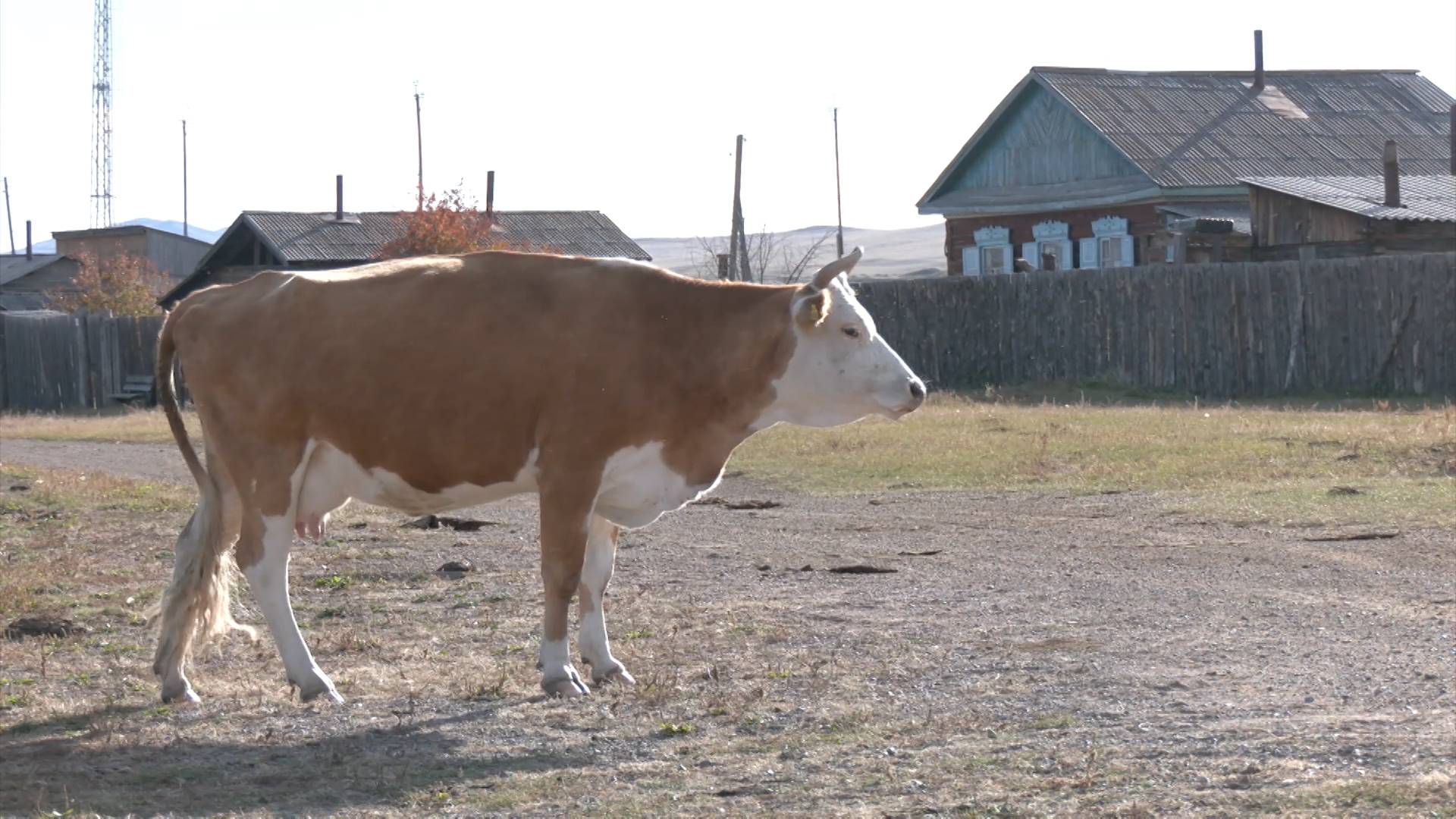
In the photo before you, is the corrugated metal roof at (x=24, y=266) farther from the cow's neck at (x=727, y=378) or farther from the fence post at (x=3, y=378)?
the cow's neck at (x=727, y=378)

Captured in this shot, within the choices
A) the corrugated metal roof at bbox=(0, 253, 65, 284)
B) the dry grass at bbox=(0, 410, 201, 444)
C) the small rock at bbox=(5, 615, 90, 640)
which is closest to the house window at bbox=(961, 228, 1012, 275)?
the dry grass at bbox=(0, 410, 201, 444)

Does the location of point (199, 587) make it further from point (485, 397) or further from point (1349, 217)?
point (1349, 217)

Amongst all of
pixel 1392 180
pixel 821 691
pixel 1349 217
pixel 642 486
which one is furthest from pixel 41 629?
pixel 1349 217

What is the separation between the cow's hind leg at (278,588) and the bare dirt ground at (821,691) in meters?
0.13

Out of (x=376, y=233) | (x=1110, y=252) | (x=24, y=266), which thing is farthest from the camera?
(x=24, y=266)

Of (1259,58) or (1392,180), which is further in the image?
(1259,58)

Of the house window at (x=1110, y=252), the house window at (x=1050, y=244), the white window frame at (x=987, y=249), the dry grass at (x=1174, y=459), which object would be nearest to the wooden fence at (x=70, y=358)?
the white window frame at (x=987, y=249)

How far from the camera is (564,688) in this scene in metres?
7.56

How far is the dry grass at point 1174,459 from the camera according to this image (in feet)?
45.6

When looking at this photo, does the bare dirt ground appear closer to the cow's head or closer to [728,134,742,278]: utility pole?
the cow's head

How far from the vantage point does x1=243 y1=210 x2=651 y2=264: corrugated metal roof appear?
45938 millimetres

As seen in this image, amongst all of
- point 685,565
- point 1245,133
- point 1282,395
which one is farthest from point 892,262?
point 685,565

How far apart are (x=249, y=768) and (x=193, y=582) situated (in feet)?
5.01

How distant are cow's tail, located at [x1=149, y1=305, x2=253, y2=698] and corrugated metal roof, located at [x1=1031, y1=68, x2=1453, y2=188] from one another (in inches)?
1187
